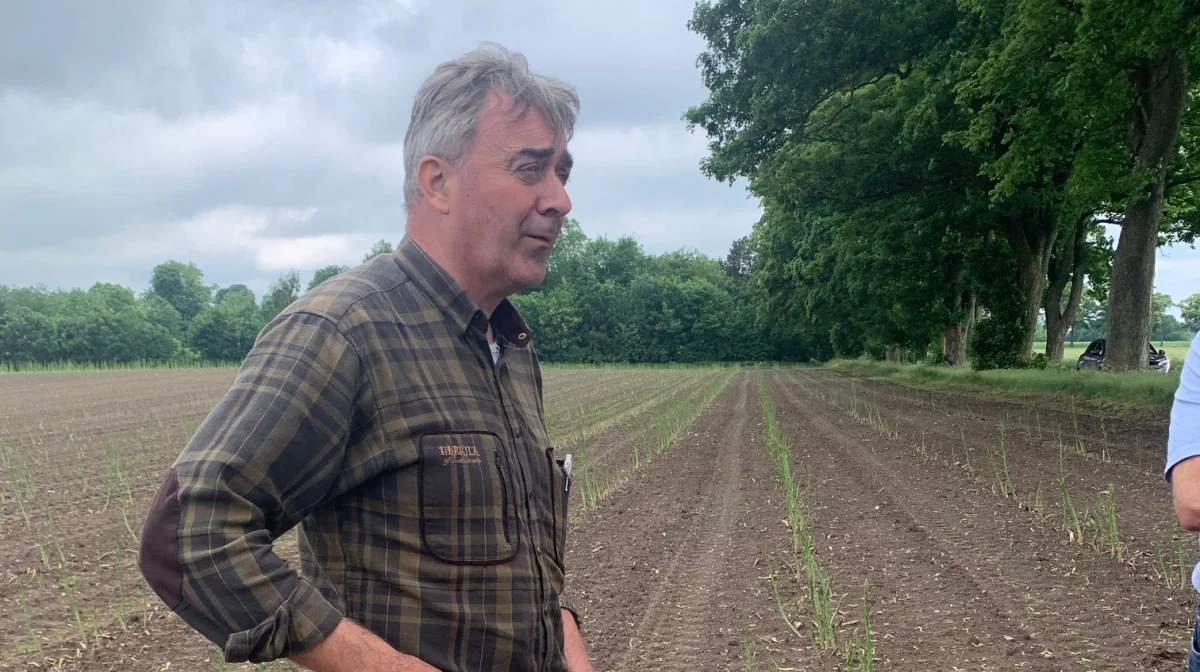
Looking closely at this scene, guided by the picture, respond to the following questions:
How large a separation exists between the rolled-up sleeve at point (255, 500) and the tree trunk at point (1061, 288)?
26593 mm

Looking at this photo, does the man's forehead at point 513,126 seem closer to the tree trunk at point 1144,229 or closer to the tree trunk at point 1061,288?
the tree trunk at point 1144,229

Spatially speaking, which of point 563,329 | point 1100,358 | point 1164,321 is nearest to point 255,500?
point 1100,358

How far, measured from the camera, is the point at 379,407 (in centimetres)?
133

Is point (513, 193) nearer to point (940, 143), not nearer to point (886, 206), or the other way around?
point (940, 143)

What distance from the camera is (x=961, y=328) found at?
29.7 metres

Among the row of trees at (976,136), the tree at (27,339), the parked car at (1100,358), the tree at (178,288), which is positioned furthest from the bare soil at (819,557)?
the tree at (178,288)

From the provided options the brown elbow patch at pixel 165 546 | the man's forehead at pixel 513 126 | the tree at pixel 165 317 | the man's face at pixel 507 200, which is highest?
the man's forehead at pixel 513 126

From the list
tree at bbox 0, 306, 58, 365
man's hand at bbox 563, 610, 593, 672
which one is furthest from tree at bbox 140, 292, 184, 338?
man's hand at bbox 563, 610, 593, 672

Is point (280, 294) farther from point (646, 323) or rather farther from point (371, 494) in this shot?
point (371, 494)

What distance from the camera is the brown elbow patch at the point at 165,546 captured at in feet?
3.75

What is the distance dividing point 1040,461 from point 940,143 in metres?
10.1

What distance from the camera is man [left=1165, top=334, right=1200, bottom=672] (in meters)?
1.62

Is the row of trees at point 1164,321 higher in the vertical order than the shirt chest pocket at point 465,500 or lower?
higher

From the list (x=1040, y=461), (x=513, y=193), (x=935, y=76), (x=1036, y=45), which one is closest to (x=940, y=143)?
(x=935, y=76)
